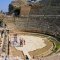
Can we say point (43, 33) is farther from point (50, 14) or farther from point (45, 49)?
point (45, 49)

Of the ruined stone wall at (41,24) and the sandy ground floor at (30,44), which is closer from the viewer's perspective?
the sandy ground floor at (30,44)

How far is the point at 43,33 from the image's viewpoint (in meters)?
49.8

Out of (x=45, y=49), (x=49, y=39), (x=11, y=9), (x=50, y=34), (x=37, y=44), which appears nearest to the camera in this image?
(x=45, y=49)

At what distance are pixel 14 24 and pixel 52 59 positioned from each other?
1046 inches

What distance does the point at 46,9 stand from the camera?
5481 cm

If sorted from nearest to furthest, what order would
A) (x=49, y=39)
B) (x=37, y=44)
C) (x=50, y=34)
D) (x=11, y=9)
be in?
1. (x=37, y=44)
2. (x=49, y=39)
3. (x=50, y=34)
4. (x=11, y=9)

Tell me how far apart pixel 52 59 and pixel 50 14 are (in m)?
24.8

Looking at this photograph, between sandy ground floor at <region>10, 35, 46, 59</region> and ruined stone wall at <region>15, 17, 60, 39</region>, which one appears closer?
sandy ground floor at <region>10, 35, 46, 59</region>

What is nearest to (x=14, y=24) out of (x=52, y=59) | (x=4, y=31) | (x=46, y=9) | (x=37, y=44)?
(x=46, y=9)

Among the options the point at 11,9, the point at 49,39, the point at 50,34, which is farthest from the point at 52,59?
the point at 11,9

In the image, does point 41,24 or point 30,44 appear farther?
point 41,24

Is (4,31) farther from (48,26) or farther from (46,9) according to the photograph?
(46,9)

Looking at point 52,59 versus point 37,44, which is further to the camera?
point 37,44

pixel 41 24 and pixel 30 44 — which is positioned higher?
pixel 30 44
